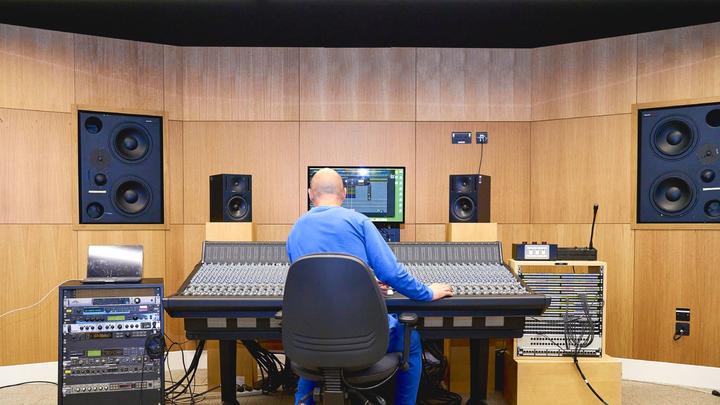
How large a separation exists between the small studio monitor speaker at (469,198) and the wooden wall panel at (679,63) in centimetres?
158

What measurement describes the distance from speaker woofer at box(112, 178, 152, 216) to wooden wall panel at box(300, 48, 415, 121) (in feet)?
4.45

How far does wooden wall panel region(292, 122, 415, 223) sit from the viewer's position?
354 cm

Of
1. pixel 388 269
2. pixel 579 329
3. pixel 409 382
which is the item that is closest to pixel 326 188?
pixel 388 269

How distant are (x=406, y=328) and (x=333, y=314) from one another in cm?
39

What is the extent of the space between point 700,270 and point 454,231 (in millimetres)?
1871

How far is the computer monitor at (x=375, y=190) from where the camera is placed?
3016 mm

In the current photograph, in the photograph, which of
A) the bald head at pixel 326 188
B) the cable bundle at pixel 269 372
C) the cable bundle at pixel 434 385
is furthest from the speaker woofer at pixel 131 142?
the cable bundle at pixel 434 385

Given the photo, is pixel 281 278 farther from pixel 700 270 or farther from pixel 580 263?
pixel 700 270

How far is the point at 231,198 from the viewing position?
2.74 meters

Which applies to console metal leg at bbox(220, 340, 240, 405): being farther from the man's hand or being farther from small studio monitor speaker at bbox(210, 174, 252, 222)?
the man's hand

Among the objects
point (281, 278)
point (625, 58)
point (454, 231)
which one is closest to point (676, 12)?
point (625, 58)

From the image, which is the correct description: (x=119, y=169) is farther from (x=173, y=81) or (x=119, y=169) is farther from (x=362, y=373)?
(x=362, y=373)

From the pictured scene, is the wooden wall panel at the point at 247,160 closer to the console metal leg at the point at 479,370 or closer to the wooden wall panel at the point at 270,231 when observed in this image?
the wooden wall panel at the point at 270,231

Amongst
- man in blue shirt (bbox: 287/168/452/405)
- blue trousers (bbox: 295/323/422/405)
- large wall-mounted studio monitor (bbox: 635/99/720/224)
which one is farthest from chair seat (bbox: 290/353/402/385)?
large wall-mounted studio monitor (bbox: 635/99/720/224)
